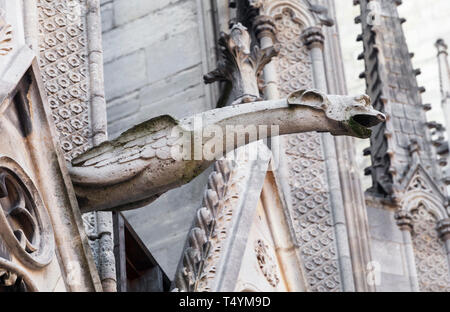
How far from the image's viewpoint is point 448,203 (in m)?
16.7

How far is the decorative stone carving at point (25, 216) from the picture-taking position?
28.2 ft

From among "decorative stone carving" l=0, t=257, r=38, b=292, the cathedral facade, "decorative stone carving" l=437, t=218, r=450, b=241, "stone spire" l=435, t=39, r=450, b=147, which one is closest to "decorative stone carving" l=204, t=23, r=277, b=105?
the cathedral facade

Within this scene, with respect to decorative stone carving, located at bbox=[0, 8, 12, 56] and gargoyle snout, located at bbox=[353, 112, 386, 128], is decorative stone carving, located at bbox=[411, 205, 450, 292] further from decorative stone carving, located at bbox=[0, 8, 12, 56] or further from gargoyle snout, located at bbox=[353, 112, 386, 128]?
decorative stone carving, located at bbox=[0, 8, 12, 56]

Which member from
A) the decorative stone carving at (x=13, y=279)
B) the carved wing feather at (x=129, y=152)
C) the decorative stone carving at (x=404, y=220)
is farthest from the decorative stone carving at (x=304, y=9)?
the decorative stone carving at (x=13, y=279)

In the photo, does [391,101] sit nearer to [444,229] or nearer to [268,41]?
[444,229]

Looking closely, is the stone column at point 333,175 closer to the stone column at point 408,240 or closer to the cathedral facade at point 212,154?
the cathedral facade at point 212,154

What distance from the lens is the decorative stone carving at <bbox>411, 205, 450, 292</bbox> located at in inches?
638

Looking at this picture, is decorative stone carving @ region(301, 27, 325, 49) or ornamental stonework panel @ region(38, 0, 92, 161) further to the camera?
decorative stone carving @ region(301, 27, 325, 49)

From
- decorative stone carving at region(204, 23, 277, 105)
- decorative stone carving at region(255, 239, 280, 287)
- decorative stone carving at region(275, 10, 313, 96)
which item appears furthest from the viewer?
decorative stone carving at region(275, 10, 313, 96)

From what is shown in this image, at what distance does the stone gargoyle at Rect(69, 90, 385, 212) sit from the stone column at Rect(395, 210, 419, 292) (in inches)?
274

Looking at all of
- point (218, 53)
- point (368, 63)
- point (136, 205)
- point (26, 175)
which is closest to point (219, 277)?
point (136, 205)

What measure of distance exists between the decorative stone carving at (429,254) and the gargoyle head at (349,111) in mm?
7108

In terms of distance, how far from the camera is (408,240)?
16.3 metres
